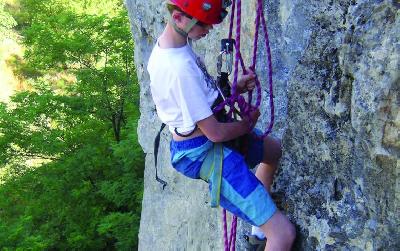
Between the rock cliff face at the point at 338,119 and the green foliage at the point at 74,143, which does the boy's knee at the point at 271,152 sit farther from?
the green foliage at the point at 74,143

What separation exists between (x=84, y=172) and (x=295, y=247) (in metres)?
10.7

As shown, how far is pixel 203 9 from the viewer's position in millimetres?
2459

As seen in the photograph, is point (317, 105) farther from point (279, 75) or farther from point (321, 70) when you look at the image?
point (279, 75)

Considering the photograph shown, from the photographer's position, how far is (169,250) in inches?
288

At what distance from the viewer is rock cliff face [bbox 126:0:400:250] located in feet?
6.93

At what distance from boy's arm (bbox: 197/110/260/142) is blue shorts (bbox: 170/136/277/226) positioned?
0.10 m

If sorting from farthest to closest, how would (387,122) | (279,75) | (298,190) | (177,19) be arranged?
(279,75), (298,190), (177,19), (387,122)

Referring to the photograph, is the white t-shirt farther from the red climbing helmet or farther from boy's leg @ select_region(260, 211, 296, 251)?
boy's leg @ select_region(260, 211, 296, 251)

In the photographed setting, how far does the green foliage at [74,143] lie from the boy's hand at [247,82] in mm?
8946

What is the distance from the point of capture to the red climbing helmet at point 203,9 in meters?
2.44

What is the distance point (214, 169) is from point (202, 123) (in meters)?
0.26

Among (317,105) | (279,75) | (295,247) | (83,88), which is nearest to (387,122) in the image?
(317,105)

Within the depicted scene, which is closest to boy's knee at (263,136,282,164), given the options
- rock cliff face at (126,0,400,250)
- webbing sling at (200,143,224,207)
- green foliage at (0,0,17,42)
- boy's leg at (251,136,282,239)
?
boy's leg at (251,136,282,239)

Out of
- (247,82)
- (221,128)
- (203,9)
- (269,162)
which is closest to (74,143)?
(269,162)
